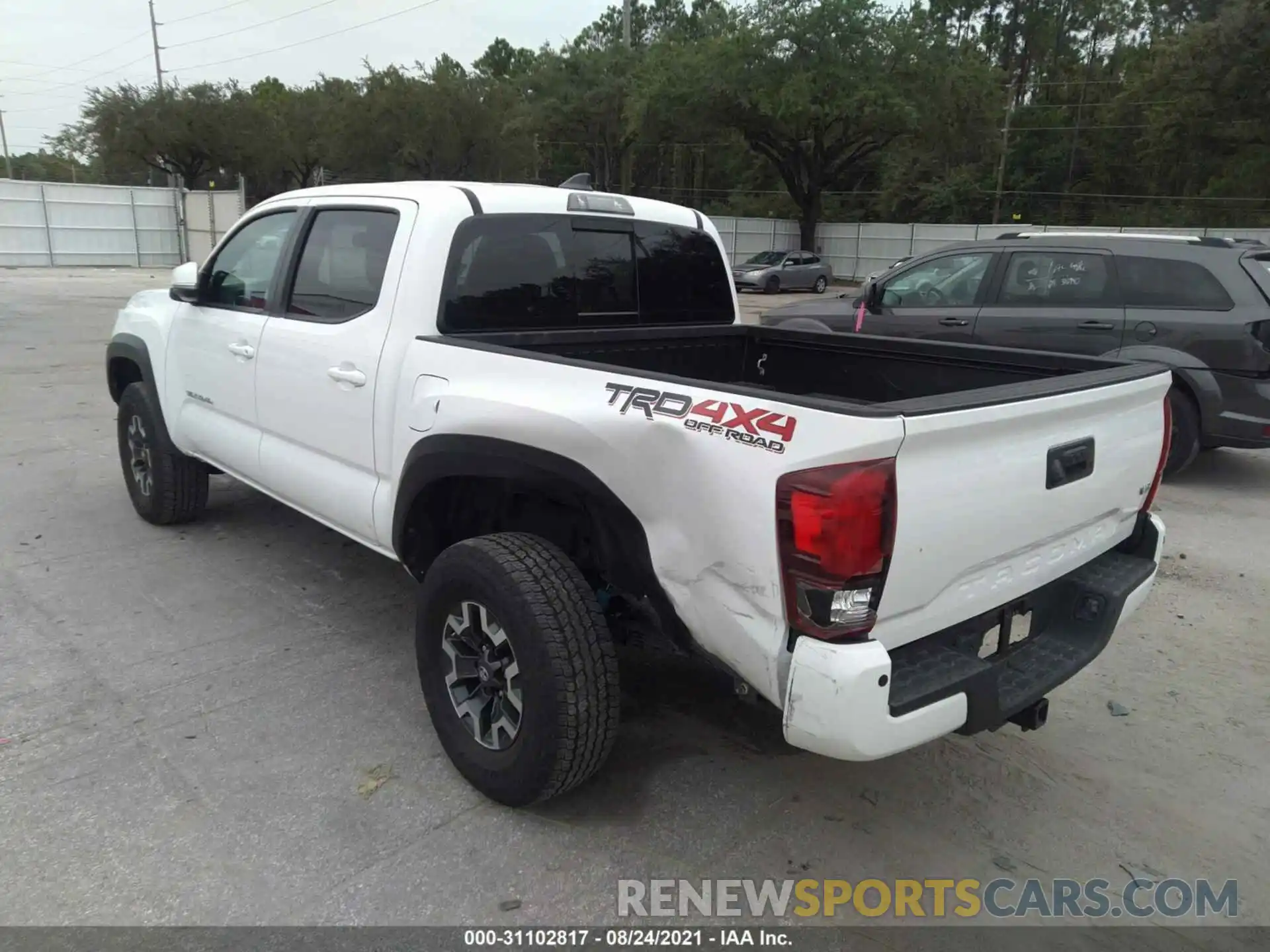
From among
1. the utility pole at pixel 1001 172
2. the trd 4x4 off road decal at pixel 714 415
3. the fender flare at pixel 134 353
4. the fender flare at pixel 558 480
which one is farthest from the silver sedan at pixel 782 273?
the trd 4x4 off road decal at pixel 714 415

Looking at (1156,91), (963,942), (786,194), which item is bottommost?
(963,942)

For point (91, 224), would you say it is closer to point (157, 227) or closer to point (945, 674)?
point (157, 227)

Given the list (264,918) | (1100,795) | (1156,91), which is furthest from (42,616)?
(1156,91)

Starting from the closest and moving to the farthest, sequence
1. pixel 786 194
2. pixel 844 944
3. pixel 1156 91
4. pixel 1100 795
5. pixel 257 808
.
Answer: pixel 844 944 < pixel 257 808 < pixel 1100 795 < pixel 1156 91 < pixel 786 194

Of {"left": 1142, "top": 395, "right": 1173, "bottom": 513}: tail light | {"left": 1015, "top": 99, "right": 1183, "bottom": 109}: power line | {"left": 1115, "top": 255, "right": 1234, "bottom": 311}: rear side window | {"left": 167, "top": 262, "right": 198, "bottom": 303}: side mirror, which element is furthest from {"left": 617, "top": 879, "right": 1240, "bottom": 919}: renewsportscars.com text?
{"left": 1015, "top": 99, "right": 1183, "bottom": 109}: power line

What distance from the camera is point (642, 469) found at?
95.8 inches

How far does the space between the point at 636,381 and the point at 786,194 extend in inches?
2226

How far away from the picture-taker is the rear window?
339cm

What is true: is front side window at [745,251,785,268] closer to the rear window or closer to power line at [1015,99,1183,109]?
the rear window

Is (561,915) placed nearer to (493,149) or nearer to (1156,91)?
(493,149)

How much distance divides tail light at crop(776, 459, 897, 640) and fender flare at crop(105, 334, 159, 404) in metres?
4.09

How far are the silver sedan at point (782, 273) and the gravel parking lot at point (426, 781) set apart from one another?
2560cm

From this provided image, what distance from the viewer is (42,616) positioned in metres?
A: 4.14

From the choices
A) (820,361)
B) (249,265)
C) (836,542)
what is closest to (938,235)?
(820,361)
